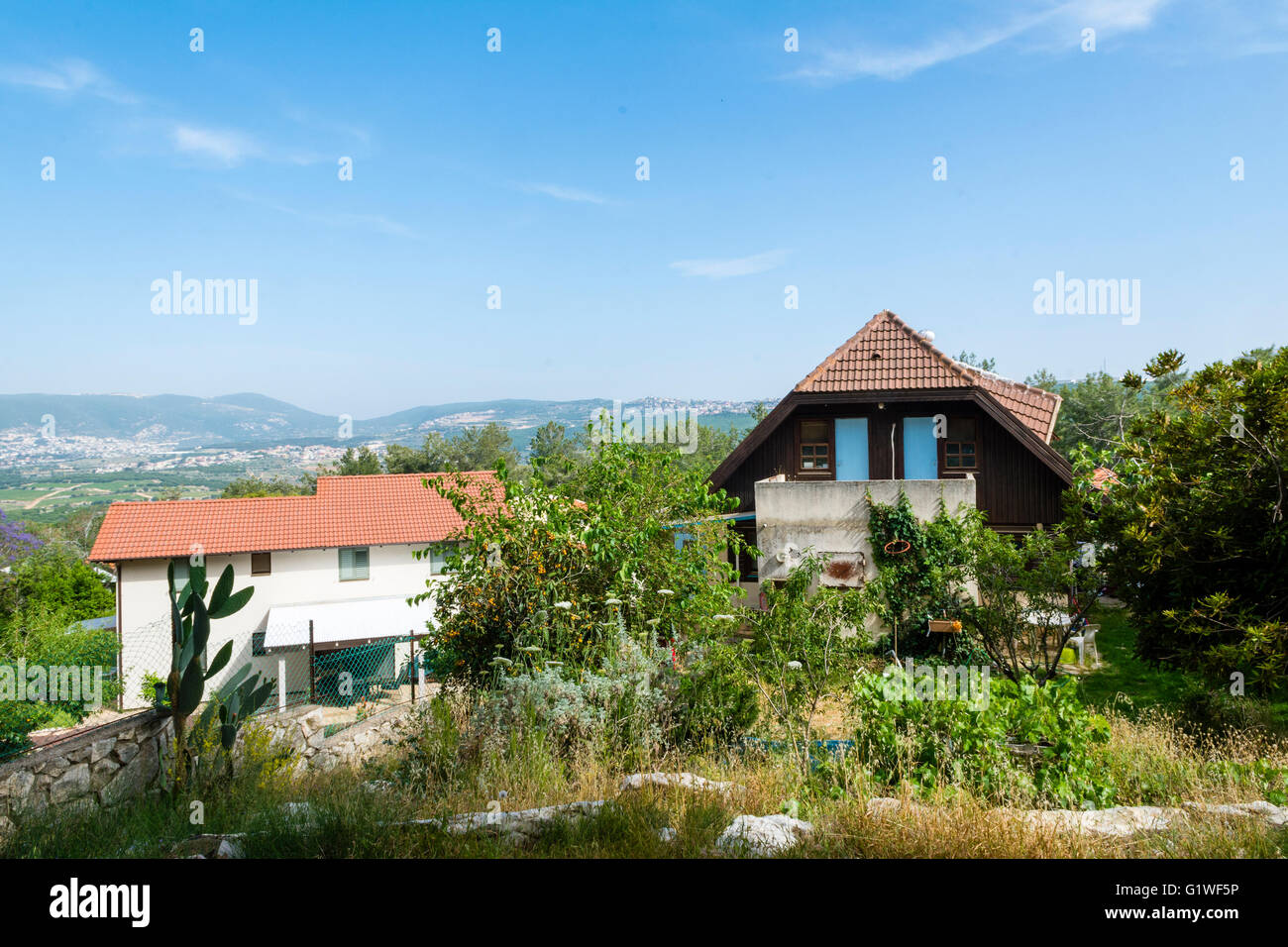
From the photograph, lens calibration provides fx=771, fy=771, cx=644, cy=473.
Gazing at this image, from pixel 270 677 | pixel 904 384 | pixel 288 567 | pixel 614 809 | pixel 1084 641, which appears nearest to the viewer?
pixel 614 809

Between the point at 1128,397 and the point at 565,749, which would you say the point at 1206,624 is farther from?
the point at 1128,397

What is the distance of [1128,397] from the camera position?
5581 cm

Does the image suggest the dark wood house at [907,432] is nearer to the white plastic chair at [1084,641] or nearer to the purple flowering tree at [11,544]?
the white plastic chair at [1084,641]

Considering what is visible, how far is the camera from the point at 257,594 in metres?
27.0

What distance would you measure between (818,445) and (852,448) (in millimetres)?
937

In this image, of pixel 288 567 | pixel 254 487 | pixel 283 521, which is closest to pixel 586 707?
pixel 288 567

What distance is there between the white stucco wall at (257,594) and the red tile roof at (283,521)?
48 cm

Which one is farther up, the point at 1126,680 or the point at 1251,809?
the point at 1251,809

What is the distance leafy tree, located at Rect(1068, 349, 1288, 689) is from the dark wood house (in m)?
11.2

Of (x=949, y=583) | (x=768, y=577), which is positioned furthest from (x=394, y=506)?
(x=949, y=583)

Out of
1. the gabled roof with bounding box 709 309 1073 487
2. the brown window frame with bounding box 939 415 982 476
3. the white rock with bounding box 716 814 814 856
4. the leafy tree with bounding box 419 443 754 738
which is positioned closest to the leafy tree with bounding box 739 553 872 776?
the leafy tree with bounding box 419 443 754 738

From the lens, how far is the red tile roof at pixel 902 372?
2095cm

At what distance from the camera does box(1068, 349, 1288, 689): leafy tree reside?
794 centimetres

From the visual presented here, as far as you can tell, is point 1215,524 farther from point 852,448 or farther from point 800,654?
point 852,448
